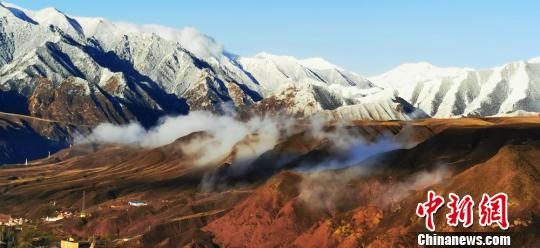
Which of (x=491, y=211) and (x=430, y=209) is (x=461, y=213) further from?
(x=430, y=209)

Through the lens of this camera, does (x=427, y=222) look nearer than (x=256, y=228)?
Yes

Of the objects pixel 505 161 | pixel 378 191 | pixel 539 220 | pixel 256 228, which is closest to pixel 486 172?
pixel 505 161

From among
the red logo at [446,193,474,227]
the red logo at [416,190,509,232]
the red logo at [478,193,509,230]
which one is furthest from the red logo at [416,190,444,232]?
the red logo at [478,193,509,230]

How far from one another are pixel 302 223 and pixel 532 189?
189 feet

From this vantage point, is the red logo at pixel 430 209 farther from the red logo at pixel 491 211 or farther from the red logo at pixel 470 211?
the red logo at pixel 491 211

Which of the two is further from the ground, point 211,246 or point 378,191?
point 378,191

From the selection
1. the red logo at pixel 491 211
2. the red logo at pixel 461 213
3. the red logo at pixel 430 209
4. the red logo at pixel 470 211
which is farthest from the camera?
Answer: the red logo at pixel 430 209

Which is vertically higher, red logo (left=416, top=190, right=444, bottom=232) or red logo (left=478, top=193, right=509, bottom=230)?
red logo (left=416, top=190, right=444, bottom=232)

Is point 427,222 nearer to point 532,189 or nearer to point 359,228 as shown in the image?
point 532,189

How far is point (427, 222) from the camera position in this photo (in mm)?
139375

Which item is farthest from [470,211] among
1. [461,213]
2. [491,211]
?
[461,213]

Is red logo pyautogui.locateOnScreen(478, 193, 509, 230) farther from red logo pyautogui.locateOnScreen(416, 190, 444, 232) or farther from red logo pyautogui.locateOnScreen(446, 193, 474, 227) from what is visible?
red logo pyautogui.locateOnScreen(416, 190, 444, 232)

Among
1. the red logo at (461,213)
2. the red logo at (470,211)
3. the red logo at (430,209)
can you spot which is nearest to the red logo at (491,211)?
the red logo at (470,211)

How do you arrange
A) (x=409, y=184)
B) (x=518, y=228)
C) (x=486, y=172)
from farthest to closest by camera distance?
(x=409, y=184), (x=486, y=172), (x=518, y=228)
